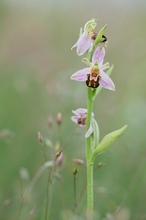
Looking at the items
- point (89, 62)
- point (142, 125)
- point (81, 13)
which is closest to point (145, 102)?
point (142, 125)

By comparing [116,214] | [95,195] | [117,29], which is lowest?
[95,195]

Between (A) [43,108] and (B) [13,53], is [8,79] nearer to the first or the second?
(A) [43,108]

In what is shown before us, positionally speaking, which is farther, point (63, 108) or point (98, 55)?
point (63, 108)

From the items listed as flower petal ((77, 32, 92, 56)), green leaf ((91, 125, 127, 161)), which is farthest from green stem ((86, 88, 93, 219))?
flower petal ((77, 32, 92, 56))

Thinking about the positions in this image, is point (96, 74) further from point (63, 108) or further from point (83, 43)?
point (63, 108)

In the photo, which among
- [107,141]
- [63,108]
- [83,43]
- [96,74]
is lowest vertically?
[63,108]

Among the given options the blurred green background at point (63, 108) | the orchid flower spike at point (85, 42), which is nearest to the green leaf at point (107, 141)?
the blurred green background at point (63, 108)

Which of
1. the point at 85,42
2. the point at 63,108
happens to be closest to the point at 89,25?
the point at 85,42
